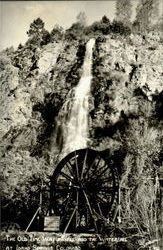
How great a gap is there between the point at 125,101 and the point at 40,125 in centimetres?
602

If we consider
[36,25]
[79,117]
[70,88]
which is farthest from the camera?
[70,88]

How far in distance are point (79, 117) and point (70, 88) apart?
2.68 metres

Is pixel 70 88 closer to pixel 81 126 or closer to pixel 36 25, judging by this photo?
pixel 81 126

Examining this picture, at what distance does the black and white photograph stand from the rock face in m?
0.07

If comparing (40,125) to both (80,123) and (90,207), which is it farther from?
(90,207)

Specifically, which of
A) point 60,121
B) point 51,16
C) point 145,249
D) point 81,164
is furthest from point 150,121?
point 145,249

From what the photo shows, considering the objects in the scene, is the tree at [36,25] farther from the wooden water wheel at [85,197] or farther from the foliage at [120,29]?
the foliage at [120,29]

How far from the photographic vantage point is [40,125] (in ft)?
67.8

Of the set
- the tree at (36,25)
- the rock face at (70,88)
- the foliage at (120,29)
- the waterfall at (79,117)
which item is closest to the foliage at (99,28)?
the rock face at (70,88)

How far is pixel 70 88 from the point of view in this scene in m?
23.8

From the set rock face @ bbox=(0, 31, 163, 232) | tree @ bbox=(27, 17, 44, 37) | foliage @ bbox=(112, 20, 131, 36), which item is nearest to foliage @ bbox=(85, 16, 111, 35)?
rock face @ bbox=(0, 31, 163, 232)

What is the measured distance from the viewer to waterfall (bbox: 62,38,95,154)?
2036 cm

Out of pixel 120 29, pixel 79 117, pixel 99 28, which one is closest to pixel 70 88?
pixel 79 117

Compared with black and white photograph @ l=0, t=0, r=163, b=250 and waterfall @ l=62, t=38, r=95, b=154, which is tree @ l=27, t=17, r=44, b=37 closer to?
black and white photograph @ l=0, t=0, r=163, b=250
